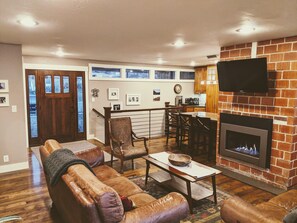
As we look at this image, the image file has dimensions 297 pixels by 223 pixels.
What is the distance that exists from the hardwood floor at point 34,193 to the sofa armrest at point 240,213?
1.51 meters

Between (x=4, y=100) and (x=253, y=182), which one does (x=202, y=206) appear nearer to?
(x=253, y=182)

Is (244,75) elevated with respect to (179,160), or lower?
elevated

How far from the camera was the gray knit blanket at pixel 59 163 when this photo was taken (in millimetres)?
2057

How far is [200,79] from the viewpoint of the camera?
Answer: 8.31 m

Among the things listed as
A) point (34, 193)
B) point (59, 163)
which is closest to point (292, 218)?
point (59, 163)

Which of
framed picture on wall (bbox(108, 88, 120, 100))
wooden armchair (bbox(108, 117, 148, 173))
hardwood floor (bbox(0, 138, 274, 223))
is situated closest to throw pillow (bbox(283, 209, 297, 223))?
hardwood floor (bbox(0, 138, 274, 223))

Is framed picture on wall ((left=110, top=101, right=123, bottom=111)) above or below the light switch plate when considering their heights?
below

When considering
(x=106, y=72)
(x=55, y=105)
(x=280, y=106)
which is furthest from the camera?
(x=106, y=72)

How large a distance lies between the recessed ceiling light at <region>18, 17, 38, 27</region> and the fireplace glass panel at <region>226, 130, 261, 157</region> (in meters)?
3.53

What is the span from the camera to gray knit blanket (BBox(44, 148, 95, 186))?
6.75ft

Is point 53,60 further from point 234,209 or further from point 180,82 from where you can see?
point 234,209

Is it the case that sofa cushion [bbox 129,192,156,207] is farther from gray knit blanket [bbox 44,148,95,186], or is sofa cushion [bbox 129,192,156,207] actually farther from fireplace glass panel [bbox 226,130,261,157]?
fireplace glass panel [bbox 226,130,261,157]

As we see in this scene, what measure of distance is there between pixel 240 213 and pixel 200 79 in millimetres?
6941

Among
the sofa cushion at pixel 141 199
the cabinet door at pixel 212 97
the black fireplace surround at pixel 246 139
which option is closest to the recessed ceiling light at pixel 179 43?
the black fireplace surround at pixel 246 139
